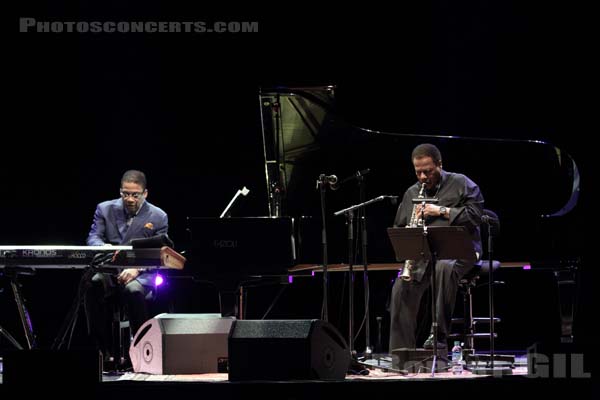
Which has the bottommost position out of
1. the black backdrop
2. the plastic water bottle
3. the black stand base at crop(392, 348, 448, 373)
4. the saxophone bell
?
the plastic water bottle

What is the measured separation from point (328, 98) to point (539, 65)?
7.85ft

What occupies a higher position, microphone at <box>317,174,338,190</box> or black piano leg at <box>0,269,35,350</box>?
microphone at <box>317,174,338,190</box>

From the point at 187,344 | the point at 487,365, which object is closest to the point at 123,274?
the point at 187,344

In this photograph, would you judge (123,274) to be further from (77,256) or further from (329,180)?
(329,180)

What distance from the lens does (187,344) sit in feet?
17.3

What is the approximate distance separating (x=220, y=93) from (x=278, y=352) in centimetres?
386

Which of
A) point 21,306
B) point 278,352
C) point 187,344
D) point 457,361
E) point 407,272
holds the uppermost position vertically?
point 407,272

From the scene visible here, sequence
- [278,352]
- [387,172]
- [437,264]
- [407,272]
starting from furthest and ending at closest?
[387,172], [437,264], [407,272], [278,352]

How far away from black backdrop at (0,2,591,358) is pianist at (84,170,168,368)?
3.38 feet

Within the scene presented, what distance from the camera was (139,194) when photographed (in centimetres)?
648

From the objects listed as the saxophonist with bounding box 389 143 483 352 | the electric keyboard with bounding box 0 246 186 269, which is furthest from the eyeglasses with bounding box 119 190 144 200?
the saxophonist with bounding box 389 143 483 352

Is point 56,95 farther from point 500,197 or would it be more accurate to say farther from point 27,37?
point 500,197

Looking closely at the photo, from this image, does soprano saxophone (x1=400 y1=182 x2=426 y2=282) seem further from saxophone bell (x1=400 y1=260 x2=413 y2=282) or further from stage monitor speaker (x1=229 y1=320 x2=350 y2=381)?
stage monitor speaker (x1=229 y1=320 x2=350 y2=381)

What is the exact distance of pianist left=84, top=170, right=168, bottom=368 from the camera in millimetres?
6020
